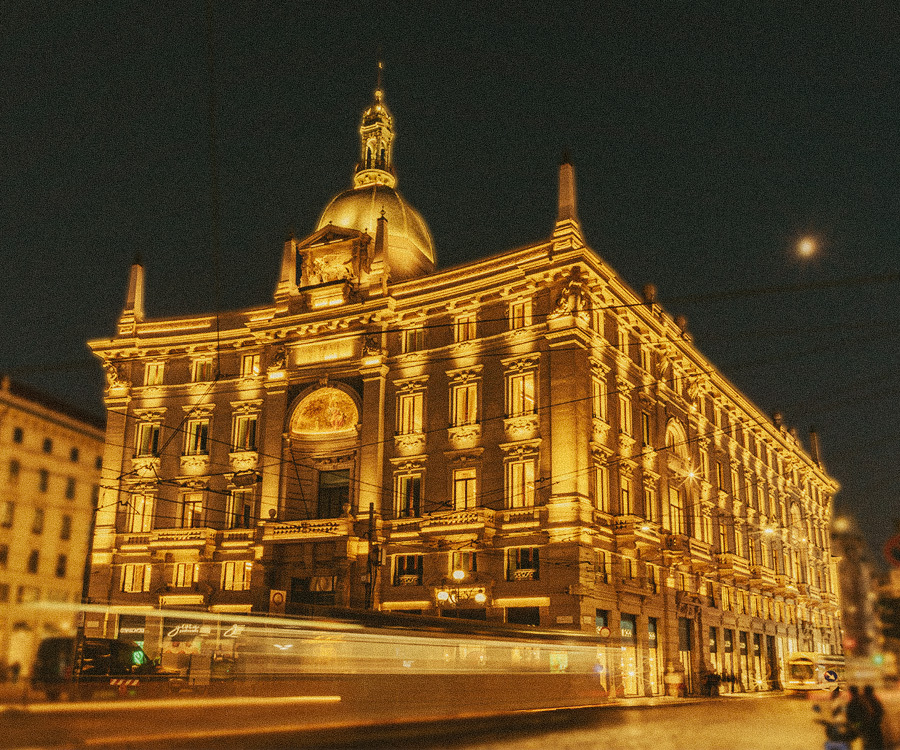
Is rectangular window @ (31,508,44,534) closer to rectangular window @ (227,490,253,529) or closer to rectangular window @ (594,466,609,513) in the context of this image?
rectangular window @ (594,466,609,513)

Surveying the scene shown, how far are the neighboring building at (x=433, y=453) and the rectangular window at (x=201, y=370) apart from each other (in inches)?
3.3

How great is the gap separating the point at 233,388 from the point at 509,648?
102ft

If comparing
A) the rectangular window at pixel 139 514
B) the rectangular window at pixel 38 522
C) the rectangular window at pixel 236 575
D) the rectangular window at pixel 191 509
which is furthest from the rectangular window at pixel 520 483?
the rectangular window at pixel 38 522

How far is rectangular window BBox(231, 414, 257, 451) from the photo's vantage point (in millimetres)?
52406

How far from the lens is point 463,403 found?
46531mm

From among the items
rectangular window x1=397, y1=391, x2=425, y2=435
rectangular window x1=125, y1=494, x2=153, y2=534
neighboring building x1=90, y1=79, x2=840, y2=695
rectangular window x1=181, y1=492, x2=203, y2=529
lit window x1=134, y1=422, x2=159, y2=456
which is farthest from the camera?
lit window x1=134, y1=422, x2=159, y2=456

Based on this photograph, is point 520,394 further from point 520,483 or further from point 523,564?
point 523,564

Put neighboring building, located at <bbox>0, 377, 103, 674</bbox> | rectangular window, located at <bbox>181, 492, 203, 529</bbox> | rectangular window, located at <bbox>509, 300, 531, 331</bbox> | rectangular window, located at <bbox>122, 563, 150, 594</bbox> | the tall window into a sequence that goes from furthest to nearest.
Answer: rectangular window, located at <bbox>181, 492, 203, 529</bbox>, rectangular window, located at <bbox>122, 563, 150, 594</bbox>, the tall window, rectangular window, located at <bbox>509, 300, 531, 331</bbox>, neighboring building, located at <bbox>0, 377, 103, 674</bbox>

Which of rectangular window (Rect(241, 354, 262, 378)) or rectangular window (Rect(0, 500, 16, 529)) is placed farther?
rectangular window (Rect(241, 354, 262, 378))

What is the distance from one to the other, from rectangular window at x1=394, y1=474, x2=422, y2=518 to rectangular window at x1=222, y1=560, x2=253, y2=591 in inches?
359

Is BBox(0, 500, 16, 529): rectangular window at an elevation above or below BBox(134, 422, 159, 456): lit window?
below

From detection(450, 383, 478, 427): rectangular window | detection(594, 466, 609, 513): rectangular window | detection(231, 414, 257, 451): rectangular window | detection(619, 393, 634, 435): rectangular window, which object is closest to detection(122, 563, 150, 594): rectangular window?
detection(231, 414, 257, 451): rectangular window

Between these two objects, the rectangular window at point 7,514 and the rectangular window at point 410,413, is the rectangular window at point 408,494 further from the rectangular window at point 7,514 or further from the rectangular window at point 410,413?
the rectangular window at point 7,514

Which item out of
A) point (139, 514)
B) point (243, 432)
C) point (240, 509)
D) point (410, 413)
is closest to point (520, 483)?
point (410, 413)
